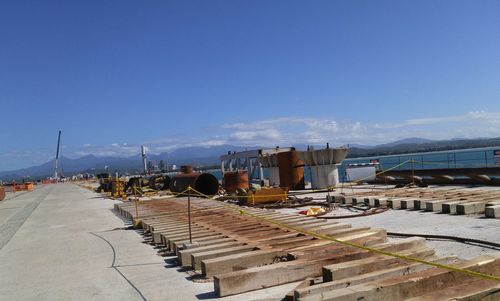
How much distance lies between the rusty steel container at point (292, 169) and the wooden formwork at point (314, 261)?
12509mm

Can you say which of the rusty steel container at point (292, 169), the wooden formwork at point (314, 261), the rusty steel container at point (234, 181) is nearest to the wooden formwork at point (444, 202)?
the wooden formwork at point (314, 261)

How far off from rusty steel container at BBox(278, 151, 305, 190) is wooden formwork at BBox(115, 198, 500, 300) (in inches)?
492

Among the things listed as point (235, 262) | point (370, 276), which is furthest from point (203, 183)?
point (370, 276)

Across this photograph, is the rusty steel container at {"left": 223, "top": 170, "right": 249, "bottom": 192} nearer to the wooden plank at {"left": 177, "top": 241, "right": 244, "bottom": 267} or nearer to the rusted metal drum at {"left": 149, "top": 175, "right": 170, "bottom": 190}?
the rusted metal drum at {"left": 149, "top": 175, "right": 170, "bottom": 190}

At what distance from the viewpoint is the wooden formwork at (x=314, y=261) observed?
4891mm

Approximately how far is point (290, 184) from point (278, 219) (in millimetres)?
12438

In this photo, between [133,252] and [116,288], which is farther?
[133,252]

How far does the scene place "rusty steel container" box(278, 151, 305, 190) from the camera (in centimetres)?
2316

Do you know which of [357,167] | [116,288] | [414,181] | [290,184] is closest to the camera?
[116,288]

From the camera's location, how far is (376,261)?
19.4 ft

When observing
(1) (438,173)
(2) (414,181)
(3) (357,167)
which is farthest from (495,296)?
(3) (357,167)

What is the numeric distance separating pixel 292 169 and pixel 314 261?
17.2 meters

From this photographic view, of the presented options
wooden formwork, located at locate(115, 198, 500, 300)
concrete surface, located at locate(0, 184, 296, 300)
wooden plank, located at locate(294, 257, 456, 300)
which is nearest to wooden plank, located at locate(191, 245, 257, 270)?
wooden formwork, located at locate(115, 198, 500, 300)

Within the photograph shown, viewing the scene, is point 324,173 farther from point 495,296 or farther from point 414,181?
point 495,296
